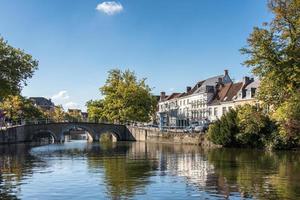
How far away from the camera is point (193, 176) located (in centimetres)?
2861

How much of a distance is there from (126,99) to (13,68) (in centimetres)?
3923

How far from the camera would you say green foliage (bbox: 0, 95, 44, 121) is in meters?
105

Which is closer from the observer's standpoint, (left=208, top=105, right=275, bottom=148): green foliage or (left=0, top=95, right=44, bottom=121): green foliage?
(left=208, top=105, right=275, bottom=148): green foliage

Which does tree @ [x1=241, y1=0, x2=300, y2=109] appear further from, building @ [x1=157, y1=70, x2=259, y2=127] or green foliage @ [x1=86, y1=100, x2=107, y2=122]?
green foliage @ [x1=86, y1=100, x2=107, y2=122]

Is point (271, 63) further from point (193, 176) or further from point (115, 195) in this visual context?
point (115, 195)

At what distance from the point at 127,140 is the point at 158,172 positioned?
63344mm

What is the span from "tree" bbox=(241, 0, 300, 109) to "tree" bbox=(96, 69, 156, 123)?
5358cm

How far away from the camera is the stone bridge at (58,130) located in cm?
8012

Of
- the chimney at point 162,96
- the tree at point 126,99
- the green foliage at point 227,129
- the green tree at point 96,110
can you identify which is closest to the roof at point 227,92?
the tree at point 126,99

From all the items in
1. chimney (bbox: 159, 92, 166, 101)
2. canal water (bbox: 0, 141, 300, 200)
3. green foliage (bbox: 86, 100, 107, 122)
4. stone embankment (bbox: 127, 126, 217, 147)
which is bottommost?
canal water (bbox: 0, 141, 300, 200)

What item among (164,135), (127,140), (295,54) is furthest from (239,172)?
(127,140)

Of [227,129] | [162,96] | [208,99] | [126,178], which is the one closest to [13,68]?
[227,129]

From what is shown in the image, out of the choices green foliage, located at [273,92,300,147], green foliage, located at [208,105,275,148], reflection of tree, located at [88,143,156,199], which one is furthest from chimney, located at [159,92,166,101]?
reflection of tree, located at [88,143,156,199]

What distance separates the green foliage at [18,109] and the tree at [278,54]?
65026 millimetres
